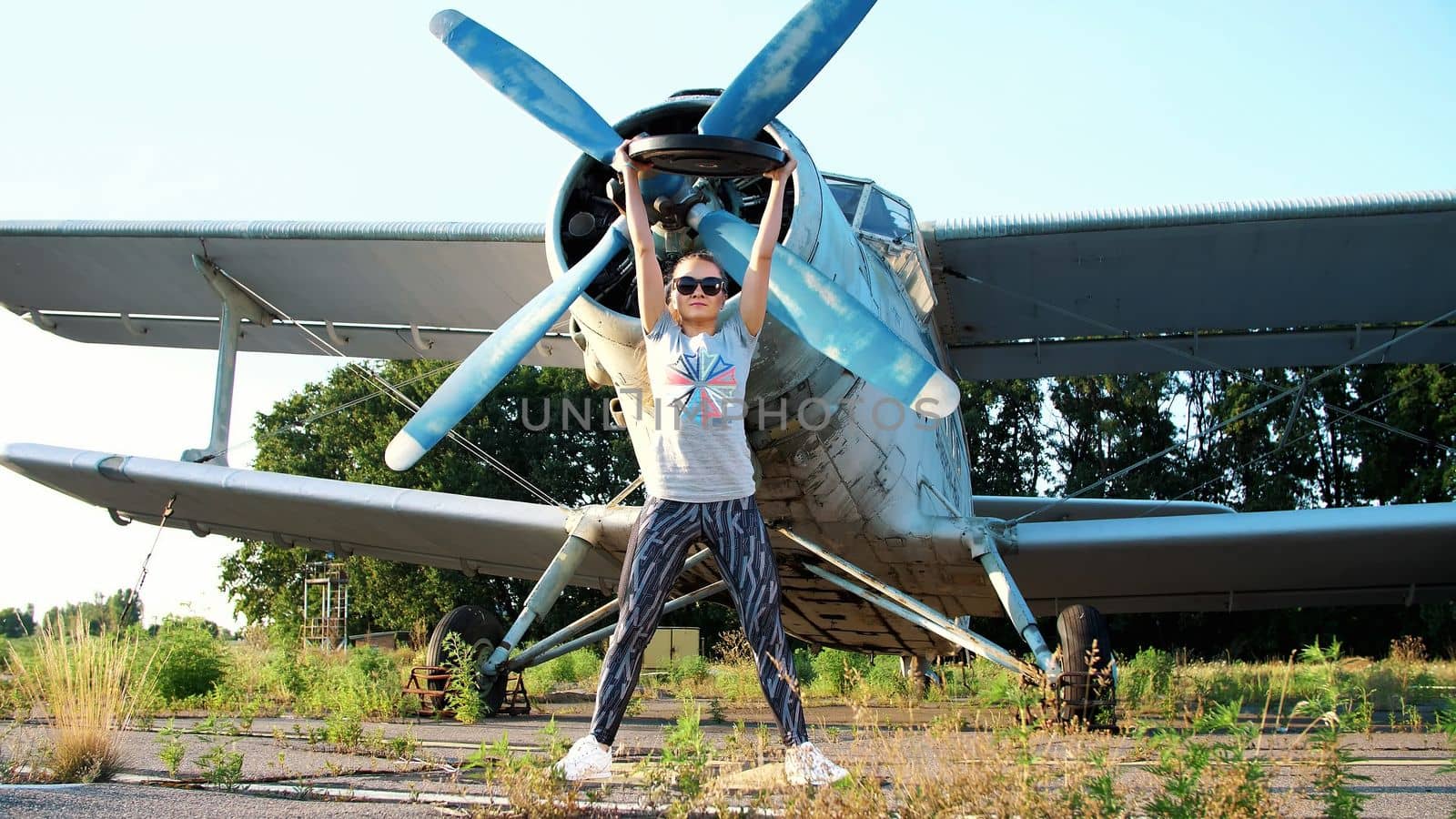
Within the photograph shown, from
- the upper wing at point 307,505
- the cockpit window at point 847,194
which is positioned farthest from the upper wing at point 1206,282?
the upper wing at point 307,505

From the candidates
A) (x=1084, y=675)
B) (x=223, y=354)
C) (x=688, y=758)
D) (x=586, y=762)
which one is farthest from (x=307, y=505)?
(x=688, y=758)

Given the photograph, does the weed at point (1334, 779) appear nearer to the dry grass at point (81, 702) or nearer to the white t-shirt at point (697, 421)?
the white t-shirt at point (697, 421)

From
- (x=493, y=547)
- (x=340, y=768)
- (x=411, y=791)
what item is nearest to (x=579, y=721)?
(x=493, y=547)

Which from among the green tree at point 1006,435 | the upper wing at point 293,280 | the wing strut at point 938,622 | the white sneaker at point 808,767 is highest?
the green tree at point 1006,435

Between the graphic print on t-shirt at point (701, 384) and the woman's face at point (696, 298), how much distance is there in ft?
0.41

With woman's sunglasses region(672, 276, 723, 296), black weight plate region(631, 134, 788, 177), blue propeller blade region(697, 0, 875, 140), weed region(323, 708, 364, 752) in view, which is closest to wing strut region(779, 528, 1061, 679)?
weed region(323, 708, 364, 752)

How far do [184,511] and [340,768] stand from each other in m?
6.44

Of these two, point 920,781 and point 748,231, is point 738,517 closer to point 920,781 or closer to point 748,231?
point 920,781

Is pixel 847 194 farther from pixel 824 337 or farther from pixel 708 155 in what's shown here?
pixel 708 155

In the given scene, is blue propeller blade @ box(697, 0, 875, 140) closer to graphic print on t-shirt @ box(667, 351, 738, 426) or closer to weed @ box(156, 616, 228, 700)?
graphic print on t-shirt @ box(667, 351, 738, 426)

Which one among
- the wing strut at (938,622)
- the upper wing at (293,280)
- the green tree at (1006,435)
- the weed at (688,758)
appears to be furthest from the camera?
the green tree at (1006,435)

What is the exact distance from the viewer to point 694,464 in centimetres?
327

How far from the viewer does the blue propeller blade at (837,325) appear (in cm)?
368

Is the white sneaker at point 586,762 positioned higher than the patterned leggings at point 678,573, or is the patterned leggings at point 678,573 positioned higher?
Answer: the patterned leggings at point 678,573
